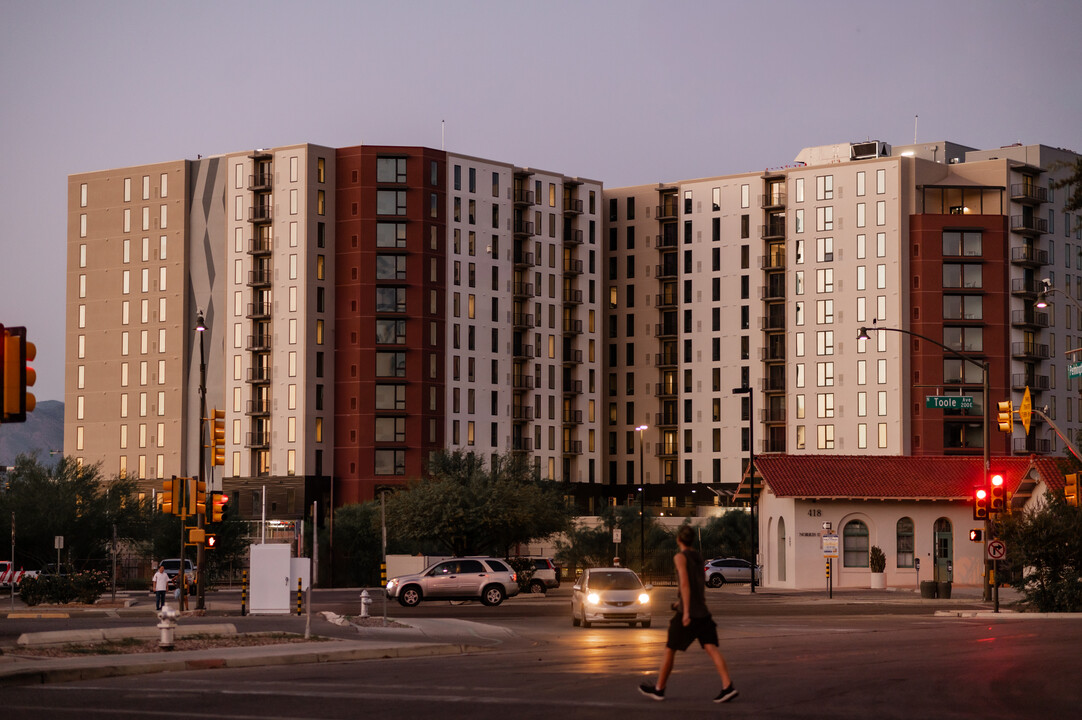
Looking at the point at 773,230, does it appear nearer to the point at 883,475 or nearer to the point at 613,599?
the point at 883,475

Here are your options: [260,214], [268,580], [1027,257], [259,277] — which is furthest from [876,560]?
[260,214]

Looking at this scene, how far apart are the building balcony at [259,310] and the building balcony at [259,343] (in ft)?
5.21

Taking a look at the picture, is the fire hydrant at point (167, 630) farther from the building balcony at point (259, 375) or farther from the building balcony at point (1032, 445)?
the building balcony at point (1032, 445)

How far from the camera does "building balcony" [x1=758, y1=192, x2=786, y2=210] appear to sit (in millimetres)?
128000

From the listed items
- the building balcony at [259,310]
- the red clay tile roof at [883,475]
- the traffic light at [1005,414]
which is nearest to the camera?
the traffic light at [1005,414]

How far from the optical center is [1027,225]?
123 metres

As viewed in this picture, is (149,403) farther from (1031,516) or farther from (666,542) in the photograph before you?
(1031,516)

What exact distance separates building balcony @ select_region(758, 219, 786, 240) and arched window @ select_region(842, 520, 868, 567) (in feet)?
208

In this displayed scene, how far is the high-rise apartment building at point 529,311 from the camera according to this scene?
→ 11925cm

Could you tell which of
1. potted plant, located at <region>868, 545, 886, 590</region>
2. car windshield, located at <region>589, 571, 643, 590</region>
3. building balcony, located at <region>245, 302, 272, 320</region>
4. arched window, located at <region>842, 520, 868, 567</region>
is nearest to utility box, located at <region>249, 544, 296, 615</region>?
car windshield, located at <region>589, 571, 643, 590</region>

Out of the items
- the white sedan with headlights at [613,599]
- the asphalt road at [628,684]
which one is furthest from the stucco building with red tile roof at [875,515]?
the asphalt road at [628,684]

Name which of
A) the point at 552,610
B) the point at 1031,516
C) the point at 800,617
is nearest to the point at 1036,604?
the point at 1031,516

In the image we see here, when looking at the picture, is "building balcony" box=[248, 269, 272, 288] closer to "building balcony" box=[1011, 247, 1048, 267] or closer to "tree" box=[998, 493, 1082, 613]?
"building balcony" box=[1011, 247, 1048, 267]

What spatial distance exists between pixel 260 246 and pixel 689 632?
354ft
